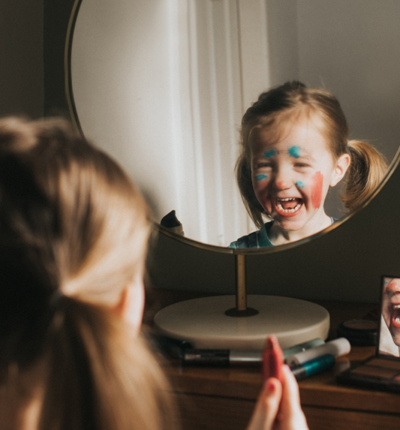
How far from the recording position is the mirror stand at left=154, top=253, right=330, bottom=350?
0.51 metres

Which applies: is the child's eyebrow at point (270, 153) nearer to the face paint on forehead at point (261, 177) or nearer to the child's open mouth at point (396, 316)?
the face paint on forehead at point (261, 177)

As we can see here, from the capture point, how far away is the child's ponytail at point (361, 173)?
55 cm

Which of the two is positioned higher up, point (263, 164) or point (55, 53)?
point (55, 53)

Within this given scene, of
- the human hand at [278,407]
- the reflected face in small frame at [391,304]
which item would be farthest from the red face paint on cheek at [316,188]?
the human hand at [278,407]

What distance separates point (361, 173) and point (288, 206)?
8 centimetres

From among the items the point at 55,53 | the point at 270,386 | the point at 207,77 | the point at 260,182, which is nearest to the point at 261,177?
the point at 260,182

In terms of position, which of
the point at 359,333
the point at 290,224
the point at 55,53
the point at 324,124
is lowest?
the point at 359,333

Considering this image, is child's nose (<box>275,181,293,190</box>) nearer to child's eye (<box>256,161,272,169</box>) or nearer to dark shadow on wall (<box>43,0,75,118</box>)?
child's eye (<box>256,161,272,169</box>)

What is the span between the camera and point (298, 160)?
1.78ft

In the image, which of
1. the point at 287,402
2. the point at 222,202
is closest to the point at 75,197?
the point at 287,402

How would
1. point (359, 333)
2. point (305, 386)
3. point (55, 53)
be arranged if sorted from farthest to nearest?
point (55, 53), point (359, 333), point (305, 386)

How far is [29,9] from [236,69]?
0.41m

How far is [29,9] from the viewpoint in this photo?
800 millimetres

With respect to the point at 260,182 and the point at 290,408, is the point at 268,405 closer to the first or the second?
the point at 290,408
